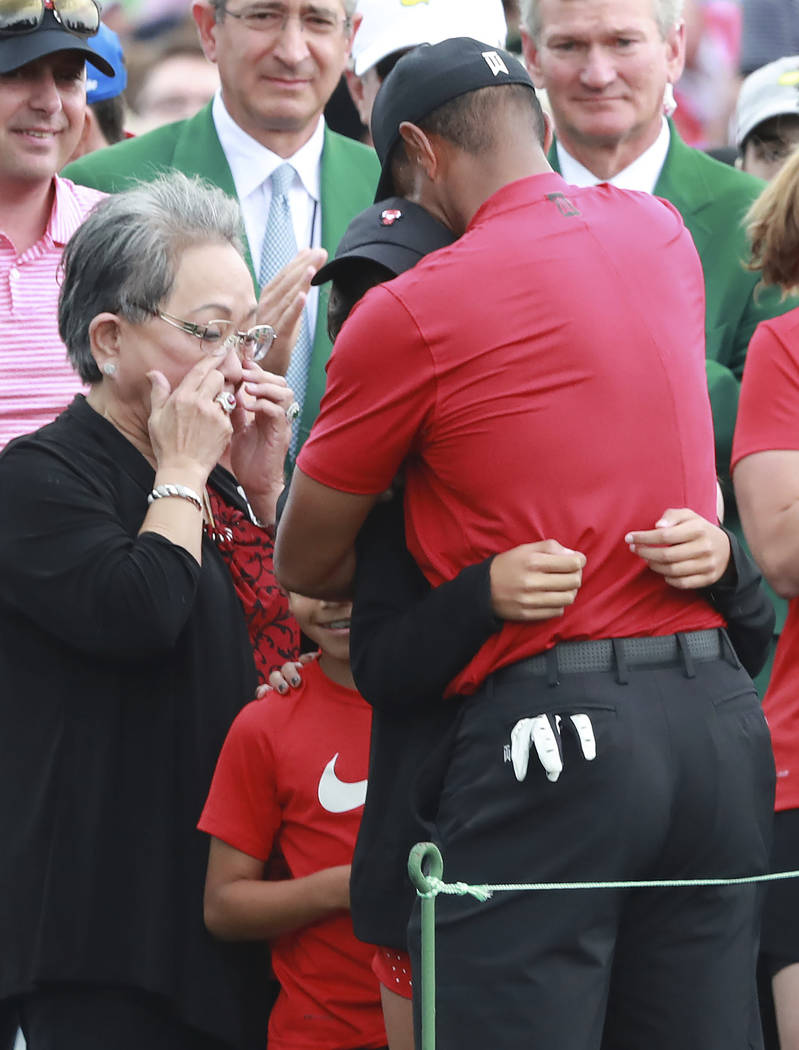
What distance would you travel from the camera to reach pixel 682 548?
226 centimetres

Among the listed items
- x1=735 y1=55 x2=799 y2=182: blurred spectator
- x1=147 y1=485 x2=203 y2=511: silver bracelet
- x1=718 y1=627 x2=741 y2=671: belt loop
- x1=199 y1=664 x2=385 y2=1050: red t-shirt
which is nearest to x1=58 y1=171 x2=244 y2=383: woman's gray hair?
x1=147 y1=485 x2=203 y2=511: silver bracelet

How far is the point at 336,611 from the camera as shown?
3.06m

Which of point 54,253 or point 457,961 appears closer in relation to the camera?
point 457,961

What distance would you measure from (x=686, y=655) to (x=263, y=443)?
4.45 feet

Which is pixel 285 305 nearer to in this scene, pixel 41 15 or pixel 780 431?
pixel 41 15

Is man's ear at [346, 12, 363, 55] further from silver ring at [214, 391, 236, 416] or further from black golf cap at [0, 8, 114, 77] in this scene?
silver ring at [214, 391, 236, 416]

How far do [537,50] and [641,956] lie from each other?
105 inches

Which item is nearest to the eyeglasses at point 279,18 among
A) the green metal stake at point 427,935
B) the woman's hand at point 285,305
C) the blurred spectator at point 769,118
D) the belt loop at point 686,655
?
the woman's hand at point 285,305

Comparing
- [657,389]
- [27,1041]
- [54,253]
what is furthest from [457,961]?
[54,253]

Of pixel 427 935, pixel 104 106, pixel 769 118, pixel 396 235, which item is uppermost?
pixel 104 106

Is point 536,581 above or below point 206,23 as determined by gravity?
below

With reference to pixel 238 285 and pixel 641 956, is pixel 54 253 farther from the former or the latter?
pixel 641 956

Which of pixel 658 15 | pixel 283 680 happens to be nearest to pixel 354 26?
pixel 658 15

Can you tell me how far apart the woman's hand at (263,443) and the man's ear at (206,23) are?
4.40 feet
